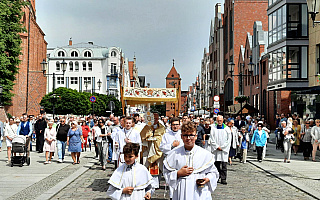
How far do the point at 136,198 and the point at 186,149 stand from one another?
0.86m

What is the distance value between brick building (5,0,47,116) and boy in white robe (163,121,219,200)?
145 ft

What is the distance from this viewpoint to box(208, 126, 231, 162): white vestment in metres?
12.3

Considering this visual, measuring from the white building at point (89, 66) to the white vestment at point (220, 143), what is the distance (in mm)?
85671

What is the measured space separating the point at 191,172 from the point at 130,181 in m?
0.80

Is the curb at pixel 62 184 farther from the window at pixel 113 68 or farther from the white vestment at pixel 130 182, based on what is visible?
the window at pixel 113 68

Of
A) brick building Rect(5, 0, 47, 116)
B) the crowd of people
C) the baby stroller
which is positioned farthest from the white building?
the baby stroller

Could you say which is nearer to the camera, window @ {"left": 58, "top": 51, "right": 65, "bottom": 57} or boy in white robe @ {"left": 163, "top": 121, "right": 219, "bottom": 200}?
boy in white robe @ {"left": 163, "top": 121, "right": 219, "bottom": 200}

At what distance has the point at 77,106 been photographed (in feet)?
196

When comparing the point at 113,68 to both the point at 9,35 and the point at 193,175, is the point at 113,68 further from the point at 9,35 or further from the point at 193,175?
the point at 193,175

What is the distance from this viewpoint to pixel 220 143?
12336mm

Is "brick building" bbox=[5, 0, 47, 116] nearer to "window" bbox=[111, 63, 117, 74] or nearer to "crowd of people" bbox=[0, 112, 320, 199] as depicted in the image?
"crowd of people" bbox=[0, 112, 320, 199]

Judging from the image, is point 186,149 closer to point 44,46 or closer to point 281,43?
point 281,43

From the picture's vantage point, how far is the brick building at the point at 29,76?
48281 millimetres

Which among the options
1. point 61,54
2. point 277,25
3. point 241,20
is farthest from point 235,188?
point 61,54
